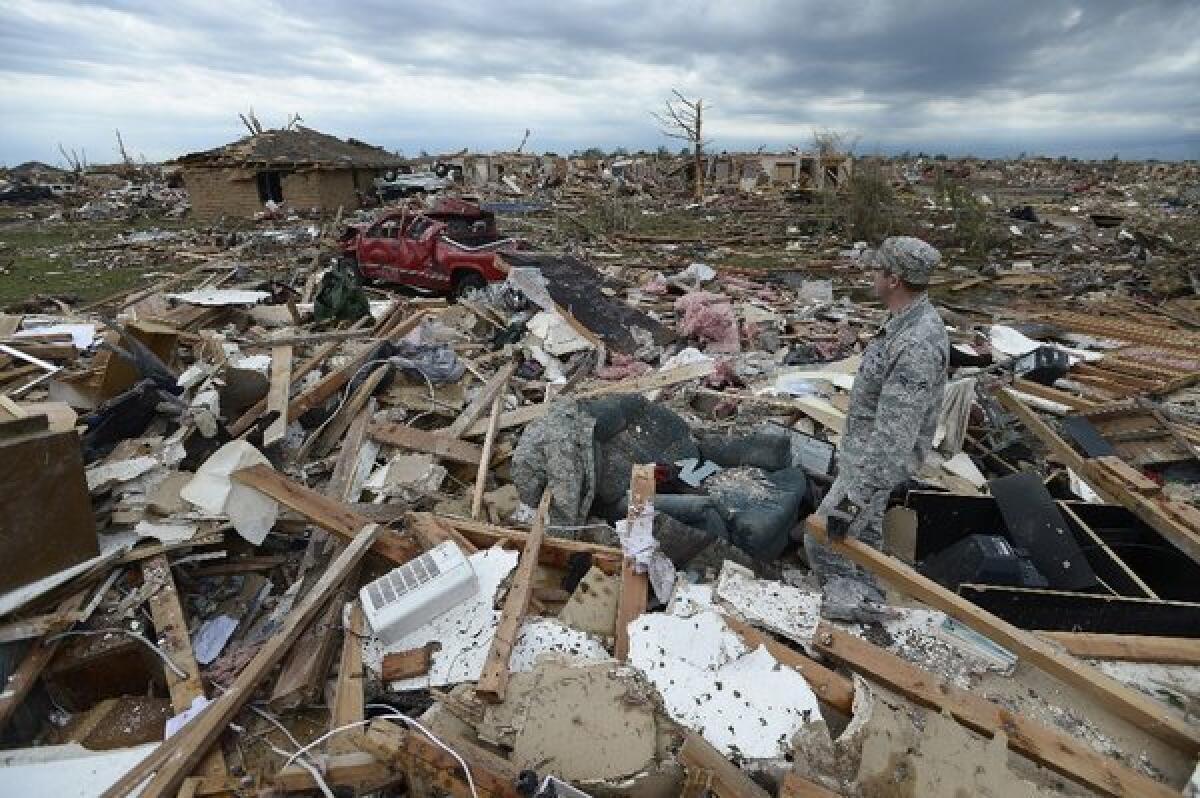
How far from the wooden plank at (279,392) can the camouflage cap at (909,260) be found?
462 centimetres

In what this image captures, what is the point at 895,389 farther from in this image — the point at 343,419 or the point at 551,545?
the point at 343,419

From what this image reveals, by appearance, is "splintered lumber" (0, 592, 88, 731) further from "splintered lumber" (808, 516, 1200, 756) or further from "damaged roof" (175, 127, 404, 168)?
"damaged roof" (175, 127, 404, 168)

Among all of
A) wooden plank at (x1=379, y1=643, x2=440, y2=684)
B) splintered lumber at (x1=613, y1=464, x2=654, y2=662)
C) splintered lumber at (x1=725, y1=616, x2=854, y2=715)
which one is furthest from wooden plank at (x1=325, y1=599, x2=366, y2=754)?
splintered lumber at (x1=725, y1=616, x2=854, y2=715)

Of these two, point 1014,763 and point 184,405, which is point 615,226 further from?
point 1014,763

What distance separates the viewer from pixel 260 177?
23438 mm

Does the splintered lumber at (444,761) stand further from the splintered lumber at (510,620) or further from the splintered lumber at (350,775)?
the splintered lumber at (510,620)

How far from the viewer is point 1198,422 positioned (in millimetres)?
6668

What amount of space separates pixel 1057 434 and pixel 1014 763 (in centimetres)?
390

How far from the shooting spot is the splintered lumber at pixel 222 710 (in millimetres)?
2910

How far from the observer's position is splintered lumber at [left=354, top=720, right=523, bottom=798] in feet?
8.24

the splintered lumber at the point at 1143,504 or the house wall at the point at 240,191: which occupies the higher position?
the house wall at the point at 240,191

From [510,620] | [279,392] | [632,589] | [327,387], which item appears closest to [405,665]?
[510,620]

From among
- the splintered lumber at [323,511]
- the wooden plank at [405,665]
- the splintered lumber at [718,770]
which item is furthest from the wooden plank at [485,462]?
the splintered lumber at [718,770]

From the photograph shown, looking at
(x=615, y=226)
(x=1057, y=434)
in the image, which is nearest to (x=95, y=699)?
(x=1057, y=434)
